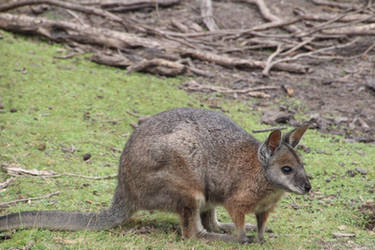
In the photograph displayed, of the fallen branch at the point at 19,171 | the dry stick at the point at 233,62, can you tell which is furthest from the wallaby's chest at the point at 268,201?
the dry stick at the point at 233,62

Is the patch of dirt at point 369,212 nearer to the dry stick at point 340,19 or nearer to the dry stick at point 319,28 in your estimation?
the dry stick at point 319,28

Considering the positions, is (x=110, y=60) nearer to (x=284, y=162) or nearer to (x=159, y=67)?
(x=159, y=67)

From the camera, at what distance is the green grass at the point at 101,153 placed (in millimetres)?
4551

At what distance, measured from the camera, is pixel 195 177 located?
14.9ft

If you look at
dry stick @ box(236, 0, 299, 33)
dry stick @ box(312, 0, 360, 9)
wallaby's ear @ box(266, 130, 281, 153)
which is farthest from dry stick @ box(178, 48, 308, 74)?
wallaby's ear @ box(266, 130, 281, 153)

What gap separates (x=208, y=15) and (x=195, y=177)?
26.8 feet

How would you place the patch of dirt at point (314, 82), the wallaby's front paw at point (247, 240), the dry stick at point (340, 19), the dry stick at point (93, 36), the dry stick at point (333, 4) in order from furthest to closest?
Answer: the dry stick at point (333, 4) < the dry stick at point (340, 19) < the dry stick at point (93, 36) < the patch of dirt at point (314, 82) < the wallaby's front paw at point (247, 240)

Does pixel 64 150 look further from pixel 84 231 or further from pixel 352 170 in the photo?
pixel 352 170

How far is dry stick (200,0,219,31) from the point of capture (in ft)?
38.4

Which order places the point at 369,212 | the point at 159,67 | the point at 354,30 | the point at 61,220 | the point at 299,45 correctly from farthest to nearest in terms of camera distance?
the point at 354,30
the point at 299,45
the point at 159,67
the point at 369,212
the point at 61,220

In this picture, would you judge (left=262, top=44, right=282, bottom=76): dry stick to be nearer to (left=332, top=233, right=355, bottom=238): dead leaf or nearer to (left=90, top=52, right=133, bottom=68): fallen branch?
(left=90, top=52, right=133, bottom=68): fallen branch

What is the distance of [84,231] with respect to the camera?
173 inches

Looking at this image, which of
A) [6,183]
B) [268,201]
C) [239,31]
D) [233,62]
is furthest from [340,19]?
[6,183]

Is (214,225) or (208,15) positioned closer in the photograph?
(214,225)
